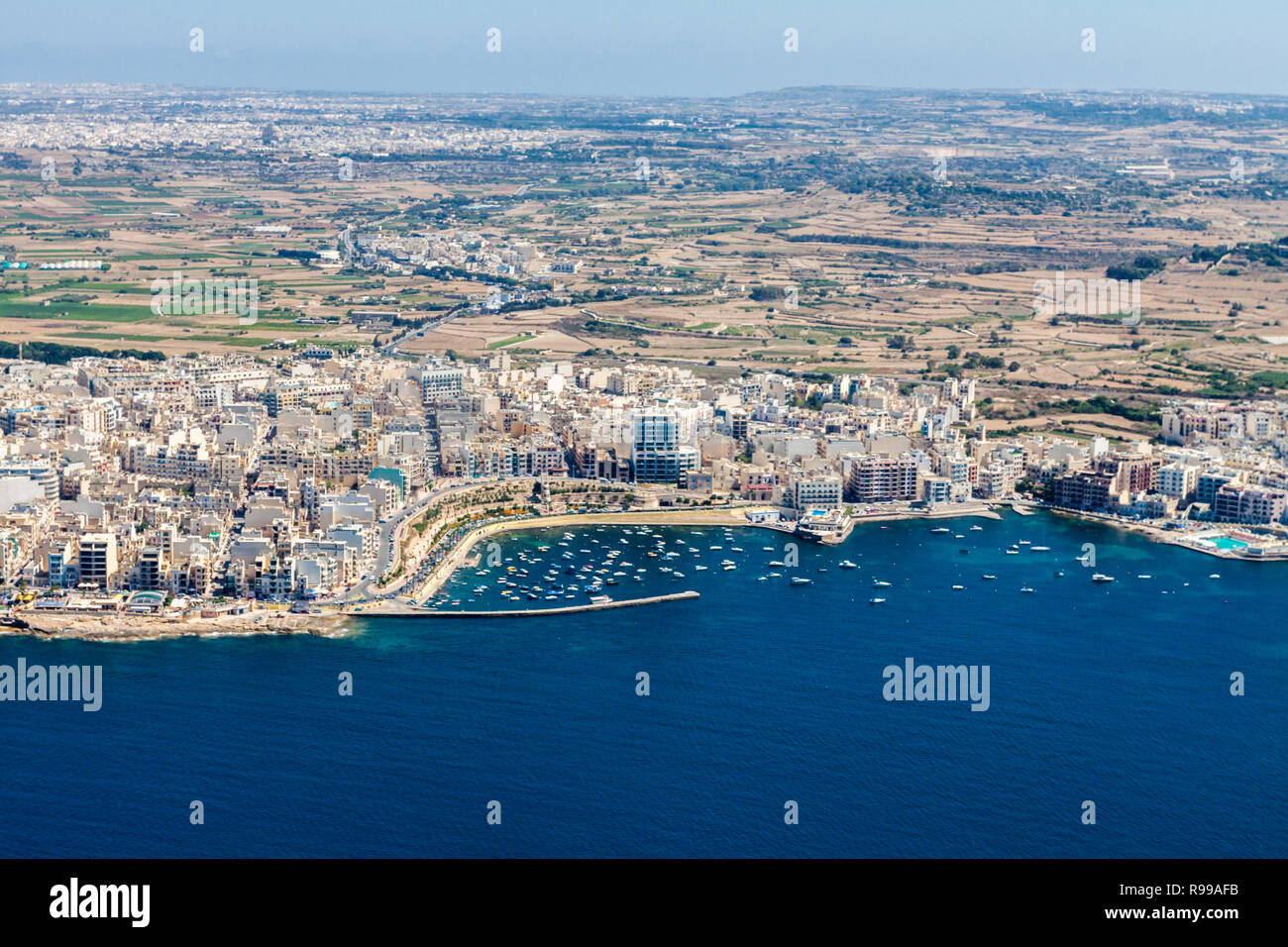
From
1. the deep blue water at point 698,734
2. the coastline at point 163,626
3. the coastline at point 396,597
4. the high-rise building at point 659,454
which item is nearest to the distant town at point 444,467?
Result: the high-rise building at point 659,454

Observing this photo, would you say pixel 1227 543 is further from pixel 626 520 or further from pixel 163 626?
pixel 163 626

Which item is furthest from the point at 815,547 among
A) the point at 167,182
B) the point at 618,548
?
the point at 167,182

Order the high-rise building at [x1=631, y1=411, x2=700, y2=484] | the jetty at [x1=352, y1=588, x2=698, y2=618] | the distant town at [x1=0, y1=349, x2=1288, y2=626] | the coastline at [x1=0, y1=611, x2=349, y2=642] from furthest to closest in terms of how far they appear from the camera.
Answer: the high-rise building at [x1=631, y1=411, x2=700, y2=484], the distant town at [x1=0, y1=349, x2=1288, y2=626], the jetty at [x1=352, y1=588, x2=698, y2=618], the coastline at [x1=0, y1=611, x2=349, y2=642]

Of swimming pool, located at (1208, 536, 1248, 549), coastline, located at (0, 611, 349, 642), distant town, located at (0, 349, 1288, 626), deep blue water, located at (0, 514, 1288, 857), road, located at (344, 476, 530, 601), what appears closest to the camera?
deep blue water, located at (0, 514, 1288, 857)

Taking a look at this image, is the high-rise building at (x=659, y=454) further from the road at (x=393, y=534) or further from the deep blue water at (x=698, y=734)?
the deep blue water at (x=698, y=734)

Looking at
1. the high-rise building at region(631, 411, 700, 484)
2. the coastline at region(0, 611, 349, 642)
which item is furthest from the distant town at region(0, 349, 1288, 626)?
the coastline at region(0, 611, 349, 642)

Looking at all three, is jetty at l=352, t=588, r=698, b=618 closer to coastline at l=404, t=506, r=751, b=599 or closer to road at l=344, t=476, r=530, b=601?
road at l=344, t=476, r=530, b=601

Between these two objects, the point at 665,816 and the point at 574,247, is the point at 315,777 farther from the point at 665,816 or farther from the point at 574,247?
the point at 574,247

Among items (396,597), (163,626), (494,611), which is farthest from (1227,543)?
(163,626)
